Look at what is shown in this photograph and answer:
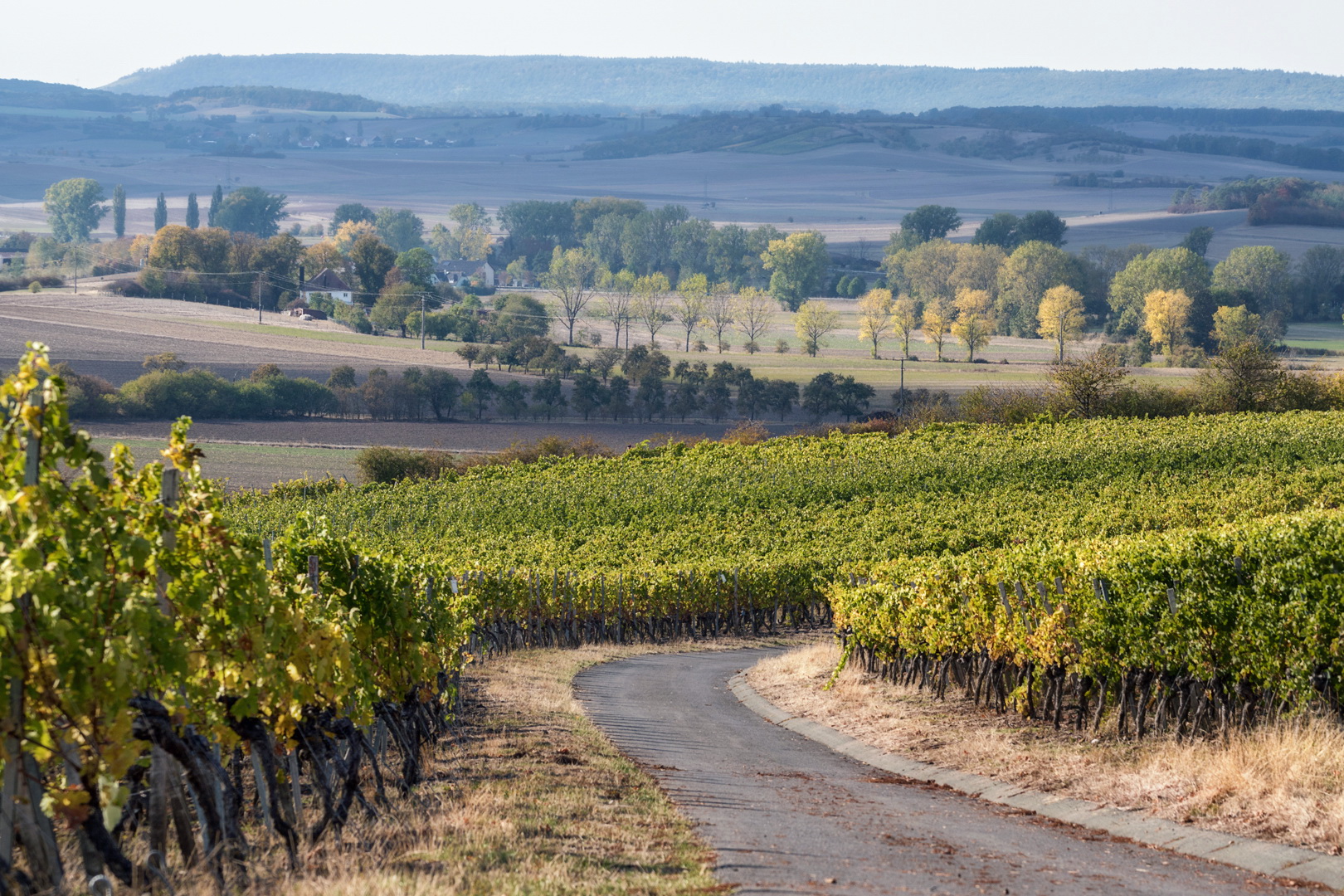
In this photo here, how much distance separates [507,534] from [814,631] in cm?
1545

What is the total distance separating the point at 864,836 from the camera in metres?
10.4

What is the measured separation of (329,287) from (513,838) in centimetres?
16419

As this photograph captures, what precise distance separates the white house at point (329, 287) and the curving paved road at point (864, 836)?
495ft

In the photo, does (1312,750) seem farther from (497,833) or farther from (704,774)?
(497,833)

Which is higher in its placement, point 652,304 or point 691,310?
point 652,304

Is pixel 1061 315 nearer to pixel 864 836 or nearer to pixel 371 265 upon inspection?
pixel 371 265

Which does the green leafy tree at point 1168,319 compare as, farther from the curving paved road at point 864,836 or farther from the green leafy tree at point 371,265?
the curving paved road at point 864,836

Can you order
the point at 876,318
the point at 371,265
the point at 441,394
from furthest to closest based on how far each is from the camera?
the point at 371,265, the point at 876,318, the point at 441,394

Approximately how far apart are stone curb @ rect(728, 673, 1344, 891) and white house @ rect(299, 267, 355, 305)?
152 m

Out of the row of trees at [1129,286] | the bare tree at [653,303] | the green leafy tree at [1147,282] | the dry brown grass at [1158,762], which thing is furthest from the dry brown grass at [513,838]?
the green leafy tree at [1147,282]

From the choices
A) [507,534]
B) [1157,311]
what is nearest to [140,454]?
[507,534]

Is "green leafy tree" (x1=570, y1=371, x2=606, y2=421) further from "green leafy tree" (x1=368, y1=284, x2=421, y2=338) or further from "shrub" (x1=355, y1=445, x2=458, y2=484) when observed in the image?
"green leafy tree" (x1=368, y1=284, x2=421, y2=338)

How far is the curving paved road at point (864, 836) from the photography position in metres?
8.85

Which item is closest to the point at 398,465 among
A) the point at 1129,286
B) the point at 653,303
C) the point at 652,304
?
the point at 652,304
